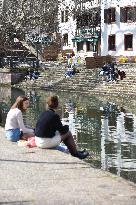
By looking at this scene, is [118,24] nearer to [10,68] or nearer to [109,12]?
[109,12]

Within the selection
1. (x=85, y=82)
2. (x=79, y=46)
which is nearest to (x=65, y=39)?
(x=79, y=46)

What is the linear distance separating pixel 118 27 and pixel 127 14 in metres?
2.14

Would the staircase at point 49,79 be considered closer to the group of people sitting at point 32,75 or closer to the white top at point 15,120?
the group of people sitting at point 32,75

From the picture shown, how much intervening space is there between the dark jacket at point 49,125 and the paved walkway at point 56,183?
585 mm

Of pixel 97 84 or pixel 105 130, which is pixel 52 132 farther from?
pixel 97 84

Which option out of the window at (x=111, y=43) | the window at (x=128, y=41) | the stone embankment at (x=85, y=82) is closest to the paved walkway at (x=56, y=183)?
the stone embankment at (x=85, y=82)

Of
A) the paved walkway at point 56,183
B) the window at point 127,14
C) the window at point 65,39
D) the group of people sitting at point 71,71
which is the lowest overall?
the group of people sitting at point 71,71

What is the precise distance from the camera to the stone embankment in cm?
4316

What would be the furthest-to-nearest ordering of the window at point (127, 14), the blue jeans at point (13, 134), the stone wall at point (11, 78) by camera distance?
the window at point (127, 14) → the stone wall at point (11, 78) → the blue jeans at point (13, 134)

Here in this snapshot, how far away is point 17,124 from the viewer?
565 inches

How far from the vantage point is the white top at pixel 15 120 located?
14.0 m

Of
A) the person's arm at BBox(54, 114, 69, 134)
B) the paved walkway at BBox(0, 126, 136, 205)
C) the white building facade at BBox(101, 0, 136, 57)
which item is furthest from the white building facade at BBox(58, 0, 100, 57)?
the paved walkway at BBox(0, 126, 136, 205)

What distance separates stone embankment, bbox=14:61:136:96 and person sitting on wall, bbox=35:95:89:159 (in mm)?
28248

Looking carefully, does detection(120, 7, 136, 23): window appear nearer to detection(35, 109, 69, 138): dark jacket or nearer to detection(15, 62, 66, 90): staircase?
detection(15, 62, 66, 90): staircase
